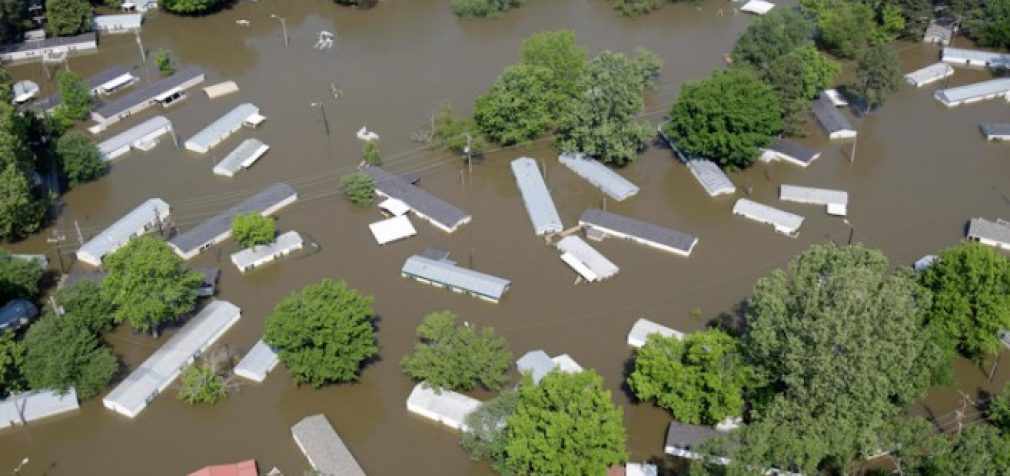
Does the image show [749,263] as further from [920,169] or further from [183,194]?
[183,194]

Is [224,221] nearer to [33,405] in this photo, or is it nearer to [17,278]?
[17,278]

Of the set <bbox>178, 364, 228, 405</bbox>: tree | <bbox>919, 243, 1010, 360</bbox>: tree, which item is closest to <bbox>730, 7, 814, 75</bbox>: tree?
<bbox>919, 243, 1010, 360</bbox>: tree

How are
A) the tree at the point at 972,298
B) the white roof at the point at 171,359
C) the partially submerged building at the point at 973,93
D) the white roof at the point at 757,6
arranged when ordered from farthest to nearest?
1. the white roof at the point at 757,6
2. the partially submerged building at the point at 973,93
3. the white roof at the point at 171,359
4. the tree at the point at 972,298

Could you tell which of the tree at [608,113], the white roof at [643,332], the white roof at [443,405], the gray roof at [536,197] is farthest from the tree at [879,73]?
the white roof at [443,405]

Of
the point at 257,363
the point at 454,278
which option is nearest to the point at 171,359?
the point at 257,363

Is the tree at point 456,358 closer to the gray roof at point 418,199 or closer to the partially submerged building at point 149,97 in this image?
the gray roof at point 418,199

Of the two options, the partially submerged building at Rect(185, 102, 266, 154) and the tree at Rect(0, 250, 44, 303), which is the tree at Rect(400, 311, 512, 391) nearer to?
the tree at Rect(0, 250, 44, 303)

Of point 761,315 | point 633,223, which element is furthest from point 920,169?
point 761,315
